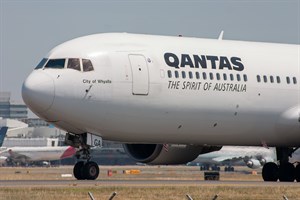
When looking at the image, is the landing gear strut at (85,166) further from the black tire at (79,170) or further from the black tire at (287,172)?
the black tire at (287,172)

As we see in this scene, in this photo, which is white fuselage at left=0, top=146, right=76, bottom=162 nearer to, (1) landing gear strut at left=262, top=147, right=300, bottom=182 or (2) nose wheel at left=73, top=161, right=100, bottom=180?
(1) landing gear strut at left=262, top=147, right=300, bottom=182

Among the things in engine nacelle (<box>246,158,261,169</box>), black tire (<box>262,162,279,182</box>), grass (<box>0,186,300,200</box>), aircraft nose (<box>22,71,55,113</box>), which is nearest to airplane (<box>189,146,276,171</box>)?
engine nacelle (<box>246,158,261,169</box>)

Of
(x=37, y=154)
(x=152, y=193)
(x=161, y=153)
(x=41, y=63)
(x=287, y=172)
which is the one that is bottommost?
(x=152, y=193)

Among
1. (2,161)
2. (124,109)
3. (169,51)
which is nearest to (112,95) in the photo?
(124,109)

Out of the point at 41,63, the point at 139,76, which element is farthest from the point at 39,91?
the point at 139,76

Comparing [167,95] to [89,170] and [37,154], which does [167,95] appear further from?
[37,154]

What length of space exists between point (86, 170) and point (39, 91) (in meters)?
3.71

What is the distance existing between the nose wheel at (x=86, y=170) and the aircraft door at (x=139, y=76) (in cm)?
353

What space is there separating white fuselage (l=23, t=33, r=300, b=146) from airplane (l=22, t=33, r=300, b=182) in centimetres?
4

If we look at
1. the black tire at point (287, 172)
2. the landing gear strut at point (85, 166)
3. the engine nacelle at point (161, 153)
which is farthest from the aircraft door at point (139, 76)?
the black tire at point (287, 172)

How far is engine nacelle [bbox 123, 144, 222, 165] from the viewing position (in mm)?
46969

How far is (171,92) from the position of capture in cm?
4359

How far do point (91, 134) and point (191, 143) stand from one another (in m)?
5.38

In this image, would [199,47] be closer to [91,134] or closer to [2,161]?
[91,134]
